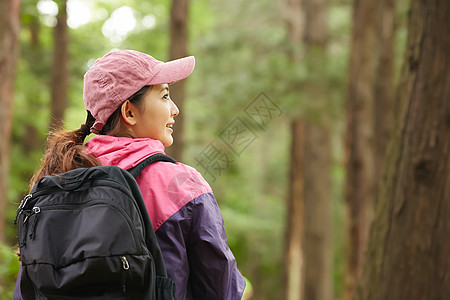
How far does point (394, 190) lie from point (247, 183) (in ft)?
62.8

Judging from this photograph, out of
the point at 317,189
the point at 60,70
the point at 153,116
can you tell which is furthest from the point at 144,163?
the point at 317,189

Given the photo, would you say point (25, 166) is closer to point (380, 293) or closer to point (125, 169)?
point (380, 293)

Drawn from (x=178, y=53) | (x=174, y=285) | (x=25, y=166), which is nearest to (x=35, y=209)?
(x=174, y=285)

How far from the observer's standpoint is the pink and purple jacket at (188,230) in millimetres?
1849

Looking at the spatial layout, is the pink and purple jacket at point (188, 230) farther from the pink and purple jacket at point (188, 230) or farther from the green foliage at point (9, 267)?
the green foliage at point (9, 267)

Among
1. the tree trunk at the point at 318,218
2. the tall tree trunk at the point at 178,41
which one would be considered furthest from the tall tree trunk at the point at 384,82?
the tall tree trunk at the point at 178,41

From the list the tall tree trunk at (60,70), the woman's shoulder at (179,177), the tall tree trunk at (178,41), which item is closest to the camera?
the woman's shoulder at (179,177)

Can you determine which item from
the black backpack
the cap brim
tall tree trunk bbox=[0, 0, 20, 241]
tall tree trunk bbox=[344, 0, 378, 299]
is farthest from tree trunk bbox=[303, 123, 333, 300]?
the black backpack

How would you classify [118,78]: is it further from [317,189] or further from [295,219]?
[295,219]

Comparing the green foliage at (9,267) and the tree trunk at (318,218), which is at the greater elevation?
the green foliage at (9,267)

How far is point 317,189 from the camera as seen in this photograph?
15.3 m

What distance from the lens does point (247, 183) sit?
912 inches

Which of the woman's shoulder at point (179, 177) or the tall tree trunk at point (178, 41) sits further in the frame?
the tall tree trunk at point (178, 41)

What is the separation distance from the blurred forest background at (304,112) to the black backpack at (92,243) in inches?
28.3
